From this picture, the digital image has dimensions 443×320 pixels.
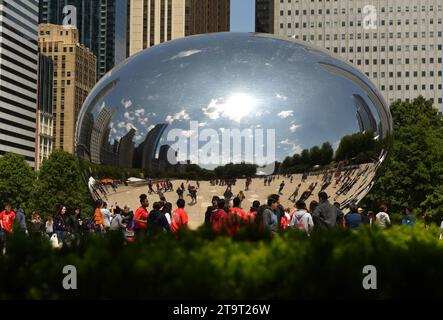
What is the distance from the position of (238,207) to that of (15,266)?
19.3 feet

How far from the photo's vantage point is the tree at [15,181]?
6812cm

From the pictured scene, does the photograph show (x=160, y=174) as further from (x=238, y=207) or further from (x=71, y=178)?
(x=71, y=178)

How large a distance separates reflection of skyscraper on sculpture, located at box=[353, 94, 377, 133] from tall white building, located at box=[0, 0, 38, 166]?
122023mm

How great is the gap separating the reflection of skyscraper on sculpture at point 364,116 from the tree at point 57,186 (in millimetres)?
54024

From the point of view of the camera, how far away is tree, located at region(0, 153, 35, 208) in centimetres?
6812

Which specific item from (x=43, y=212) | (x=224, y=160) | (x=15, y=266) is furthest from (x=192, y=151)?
(x=43, y=212)

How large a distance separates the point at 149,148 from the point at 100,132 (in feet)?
4.28

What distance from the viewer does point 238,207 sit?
1084 cm

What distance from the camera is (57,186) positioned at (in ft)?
218

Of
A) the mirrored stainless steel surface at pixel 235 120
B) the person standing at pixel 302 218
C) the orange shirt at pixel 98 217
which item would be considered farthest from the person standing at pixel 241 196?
the orange shirt at pixel 98 217

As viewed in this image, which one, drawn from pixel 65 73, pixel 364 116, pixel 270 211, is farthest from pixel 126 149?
pixel 65 73

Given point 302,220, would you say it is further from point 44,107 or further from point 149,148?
point 44,107

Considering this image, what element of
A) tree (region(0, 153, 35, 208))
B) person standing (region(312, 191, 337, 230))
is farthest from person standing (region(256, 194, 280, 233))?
tree (region(0, 153, 35, 208))

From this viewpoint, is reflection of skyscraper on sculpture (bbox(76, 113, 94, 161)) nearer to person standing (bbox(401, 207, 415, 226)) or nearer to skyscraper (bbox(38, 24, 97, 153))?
person standing (bbox(401, 207, 415, 226))
